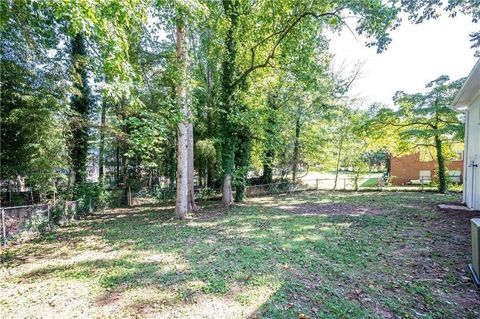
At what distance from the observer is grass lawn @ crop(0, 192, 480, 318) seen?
3219 mm

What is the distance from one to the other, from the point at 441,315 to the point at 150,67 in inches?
601

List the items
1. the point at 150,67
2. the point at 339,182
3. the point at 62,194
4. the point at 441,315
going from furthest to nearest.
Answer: the point at 339,182 < the point at 150,67 < the point at 62,194 < the point at 441,315

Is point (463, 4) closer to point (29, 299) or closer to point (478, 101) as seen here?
point (478, 101)

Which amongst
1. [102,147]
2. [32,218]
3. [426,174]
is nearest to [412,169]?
[426,174]

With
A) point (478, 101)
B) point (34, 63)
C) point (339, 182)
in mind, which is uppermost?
point (34, 63)

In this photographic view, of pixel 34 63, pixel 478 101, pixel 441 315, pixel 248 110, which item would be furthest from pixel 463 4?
pixel 34 63

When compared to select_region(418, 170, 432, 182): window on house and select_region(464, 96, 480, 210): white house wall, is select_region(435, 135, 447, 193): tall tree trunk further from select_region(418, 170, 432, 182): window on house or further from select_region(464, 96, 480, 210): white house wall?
select_region(418, 170, 432, 182): window on house

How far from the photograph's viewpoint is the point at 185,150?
924cm

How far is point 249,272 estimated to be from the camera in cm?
426

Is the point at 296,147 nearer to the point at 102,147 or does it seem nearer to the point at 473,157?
the point at 473,157

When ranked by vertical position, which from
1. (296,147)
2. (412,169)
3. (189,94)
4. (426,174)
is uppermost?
(189,94)

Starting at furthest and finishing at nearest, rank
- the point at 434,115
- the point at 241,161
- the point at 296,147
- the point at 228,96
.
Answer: the point at 296,147 < the point at 434,115 < the point at 241,161 < the point at 228,96

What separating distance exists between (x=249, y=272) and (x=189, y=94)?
22.2 feet

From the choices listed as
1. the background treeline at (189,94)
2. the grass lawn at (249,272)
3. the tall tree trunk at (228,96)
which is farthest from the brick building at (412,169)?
the tall tree trunk at (228,96)
